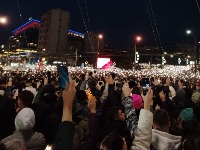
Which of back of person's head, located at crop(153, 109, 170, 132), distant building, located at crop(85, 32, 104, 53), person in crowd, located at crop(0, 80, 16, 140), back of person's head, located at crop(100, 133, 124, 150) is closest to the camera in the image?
back of person's head, located at crop(100, 133, 124, 150)

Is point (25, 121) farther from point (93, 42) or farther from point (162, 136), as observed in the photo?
point (93, 42)

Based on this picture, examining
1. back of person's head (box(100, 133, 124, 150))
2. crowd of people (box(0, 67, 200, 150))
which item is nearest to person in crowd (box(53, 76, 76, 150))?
crowd of people (box(0, 67, 200, 150))

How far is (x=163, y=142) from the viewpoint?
4.16 m

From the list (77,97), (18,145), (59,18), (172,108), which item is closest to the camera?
(18,145)

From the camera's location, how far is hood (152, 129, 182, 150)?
4.16m


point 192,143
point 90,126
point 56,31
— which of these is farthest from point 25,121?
point 56,31

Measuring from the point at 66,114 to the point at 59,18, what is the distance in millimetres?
124951

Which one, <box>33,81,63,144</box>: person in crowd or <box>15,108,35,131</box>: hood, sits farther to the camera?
<box>33,81,63,144</box>: person in crowd

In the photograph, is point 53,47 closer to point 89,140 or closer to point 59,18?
point 59,18

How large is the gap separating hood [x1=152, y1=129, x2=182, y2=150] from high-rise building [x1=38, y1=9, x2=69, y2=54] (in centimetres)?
12004

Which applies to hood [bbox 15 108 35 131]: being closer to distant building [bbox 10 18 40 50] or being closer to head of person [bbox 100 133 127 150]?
head of person [bbox 100 133 127 150]

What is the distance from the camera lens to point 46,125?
5.55 m

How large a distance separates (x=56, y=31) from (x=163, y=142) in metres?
124

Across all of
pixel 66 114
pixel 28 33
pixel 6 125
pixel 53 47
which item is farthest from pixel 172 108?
pixel 28 33
